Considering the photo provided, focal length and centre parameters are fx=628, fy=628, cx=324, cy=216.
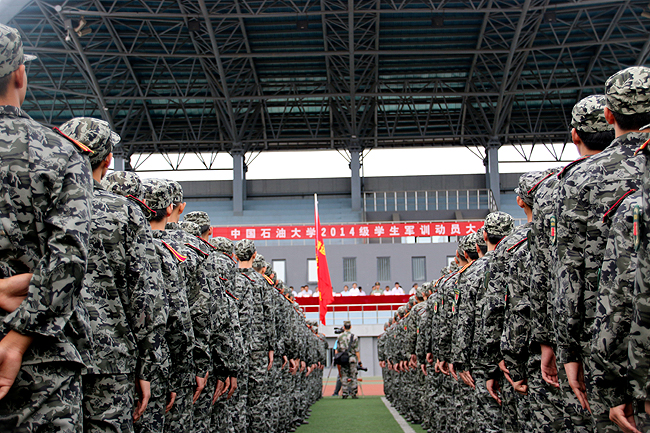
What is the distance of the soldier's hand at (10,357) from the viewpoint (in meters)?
1.57

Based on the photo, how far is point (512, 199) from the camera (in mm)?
30859

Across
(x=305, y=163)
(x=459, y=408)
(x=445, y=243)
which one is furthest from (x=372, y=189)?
(x=459, y=408)

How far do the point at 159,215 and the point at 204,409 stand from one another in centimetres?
128

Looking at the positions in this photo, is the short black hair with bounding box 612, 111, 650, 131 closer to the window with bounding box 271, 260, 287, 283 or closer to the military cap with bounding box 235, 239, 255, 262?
the military cap with bounding box 235, 239, 255, 262

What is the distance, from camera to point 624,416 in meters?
1.88

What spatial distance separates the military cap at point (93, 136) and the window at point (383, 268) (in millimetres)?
24410

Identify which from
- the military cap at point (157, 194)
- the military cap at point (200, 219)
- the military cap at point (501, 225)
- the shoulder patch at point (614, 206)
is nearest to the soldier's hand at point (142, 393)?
the military cap at point (157, 194)

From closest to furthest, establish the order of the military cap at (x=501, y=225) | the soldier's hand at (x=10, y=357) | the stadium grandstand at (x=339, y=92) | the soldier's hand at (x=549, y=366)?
the soldier's hand at (x=10, y=357), the soldier's hand at (x=549, y=366), the military cap at (x=501, y=225), the stadium grandstand at (x=339, y=92)

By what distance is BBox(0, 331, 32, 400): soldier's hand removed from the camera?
1.57m

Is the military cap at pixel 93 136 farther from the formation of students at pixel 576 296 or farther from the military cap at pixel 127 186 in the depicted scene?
the formation of students at pixel 576 296

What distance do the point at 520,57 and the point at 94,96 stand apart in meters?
16.7

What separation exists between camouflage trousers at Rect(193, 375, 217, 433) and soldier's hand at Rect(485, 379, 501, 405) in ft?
5.93

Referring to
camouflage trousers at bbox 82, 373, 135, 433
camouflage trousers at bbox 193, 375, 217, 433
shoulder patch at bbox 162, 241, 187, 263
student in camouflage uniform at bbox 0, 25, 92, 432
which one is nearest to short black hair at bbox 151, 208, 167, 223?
shoulder patch at bbox 162, 241, 187, 263

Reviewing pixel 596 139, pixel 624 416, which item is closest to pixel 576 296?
pixel 624 416
